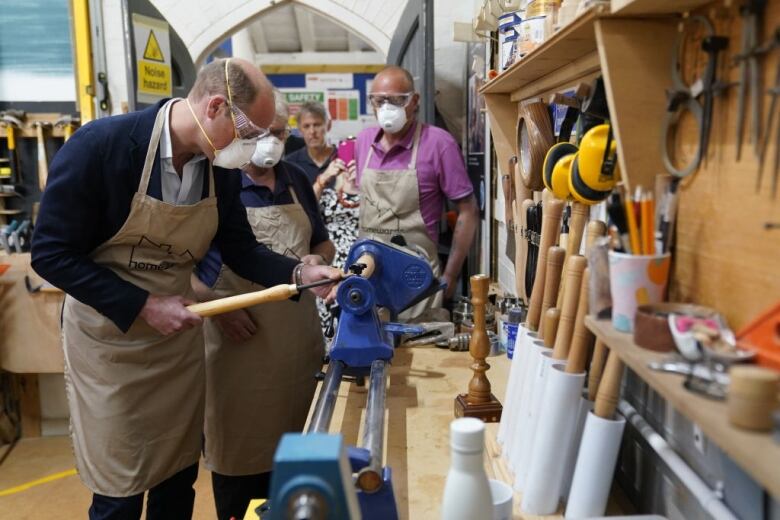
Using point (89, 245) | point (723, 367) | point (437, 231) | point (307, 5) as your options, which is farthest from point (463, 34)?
point (723, 367)

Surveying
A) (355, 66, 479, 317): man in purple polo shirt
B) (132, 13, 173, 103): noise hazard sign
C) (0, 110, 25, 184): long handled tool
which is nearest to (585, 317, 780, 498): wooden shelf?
(355, 66, 479, 317): man in purple polo shirt

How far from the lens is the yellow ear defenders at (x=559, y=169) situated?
124 cm

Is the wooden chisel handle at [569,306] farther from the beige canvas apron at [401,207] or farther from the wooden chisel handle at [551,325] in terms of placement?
the beige canvas apron at [401,207]


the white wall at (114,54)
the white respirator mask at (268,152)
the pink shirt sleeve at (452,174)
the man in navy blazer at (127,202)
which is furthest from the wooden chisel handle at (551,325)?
the white wall at (114,54)

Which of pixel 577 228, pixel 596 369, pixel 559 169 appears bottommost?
pixel 596 369

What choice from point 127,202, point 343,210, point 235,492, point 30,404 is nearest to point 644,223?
point 127,202

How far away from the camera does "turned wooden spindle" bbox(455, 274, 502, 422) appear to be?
1425 mm

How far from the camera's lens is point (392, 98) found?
8.49 feet

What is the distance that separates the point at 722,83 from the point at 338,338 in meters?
1.05

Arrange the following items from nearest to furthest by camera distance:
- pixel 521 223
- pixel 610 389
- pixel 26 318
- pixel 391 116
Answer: pixel 610 389 < pixel 521 223 < pixel 391 116 < pixel 26 318

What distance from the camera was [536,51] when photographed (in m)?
1.23

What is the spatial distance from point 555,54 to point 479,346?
658 mm

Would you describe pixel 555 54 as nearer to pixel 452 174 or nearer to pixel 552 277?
pixel 552 277

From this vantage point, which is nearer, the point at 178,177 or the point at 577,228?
the point at 577,228
